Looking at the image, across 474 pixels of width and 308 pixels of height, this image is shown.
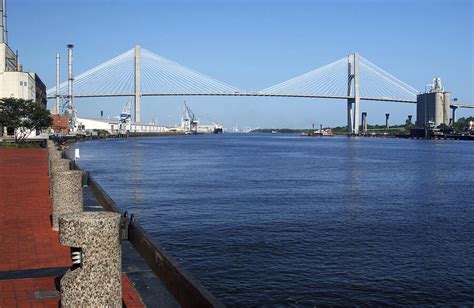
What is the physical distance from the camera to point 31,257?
8039 mm

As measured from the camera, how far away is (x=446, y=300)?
30.7 ft

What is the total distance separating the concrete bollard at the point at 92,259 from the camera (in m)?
4.47

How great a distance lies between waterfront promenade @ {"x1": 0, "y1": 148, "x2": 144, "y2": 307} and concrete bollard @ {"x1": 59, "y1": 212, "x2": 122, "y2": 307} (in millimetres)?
1273

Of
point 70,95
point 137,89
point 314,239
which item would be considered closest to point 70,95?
point 70,95

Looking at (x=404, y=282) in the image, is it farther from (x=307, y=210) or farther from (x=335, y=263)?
(x=307, y=210)

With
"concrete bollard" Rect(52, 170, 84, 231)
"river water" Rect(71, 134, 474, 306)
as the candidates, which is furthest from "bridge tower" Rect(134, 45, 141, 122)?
"concrete bollard" Rect(52, 170, 84, 231)

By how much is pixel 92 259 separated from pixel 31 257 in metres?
3.94

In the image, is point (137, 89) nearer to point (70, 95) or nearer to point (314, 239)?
point (70, 95)

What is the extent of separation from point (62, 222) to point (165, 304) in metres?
1.84

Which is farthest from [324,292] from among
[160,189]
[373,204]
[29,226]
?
[160,189]

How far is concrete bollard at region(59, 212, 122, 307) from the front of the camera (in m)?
4.47

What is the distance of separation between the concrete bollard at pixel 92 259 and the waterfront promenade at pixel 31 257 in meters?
1.27

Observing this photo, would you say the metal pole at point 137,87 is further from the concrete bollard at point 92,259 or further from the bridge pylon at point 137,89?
the concrete bollard at point 92,259

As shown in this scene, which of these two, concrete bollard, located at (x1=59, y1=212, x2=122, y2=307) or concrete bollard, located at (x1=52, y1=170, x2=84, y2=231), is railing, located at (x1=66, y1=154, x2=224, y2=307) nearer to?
concrete bollard, located at (x1=59, y1=212, x2=122, y2=307)
